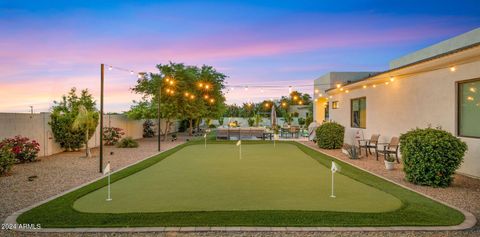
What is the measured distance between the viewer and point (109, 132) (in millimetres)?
16594

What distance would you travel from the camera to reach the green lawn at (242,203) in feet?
13.6

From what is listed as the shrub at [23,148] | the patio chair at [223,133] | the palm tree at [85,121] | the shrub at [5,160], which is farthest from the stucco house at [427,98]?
the shrub at [23,148]

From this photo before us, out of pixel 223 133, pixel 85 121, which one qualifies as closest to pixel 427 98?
pixel 85 121

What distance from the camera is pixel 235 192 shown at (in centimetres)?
571

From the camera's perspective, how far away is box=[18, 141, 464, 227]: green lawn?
4160 millimetres

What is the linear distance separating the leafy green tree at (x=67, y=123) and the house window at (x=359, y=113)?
37.9 feet

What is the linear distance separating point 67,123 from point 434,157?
41.8 feet

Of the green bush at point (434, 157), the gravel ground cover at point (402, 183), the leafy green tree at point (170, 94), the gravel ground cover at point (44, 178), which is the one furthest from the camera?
the leafy green tree at point (170, 94)

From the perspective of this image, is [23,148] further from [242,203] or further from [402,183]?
[402,183]

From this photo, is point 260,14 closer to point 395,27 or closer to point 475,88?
point 395,27

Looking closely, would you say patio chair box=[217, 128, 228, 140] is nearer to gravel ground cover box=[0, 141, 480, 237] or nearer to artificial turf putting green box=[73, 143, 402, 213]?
artificial turf putting green box=[73, 143, 402, 213]

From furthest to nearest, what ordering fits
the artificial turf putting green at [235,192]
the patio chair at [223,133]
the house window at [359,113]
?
the patio chair at [223,133] < the house window at [359,113] < the artificial turf putting green at [235,192]

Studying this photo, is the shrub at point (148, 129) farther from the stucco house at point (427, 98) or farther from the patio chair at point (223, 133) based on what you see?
the stucco house at point (427, 98)

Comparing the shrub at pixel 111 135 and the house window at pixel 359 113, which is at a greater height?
the house window at pixel 359 113
